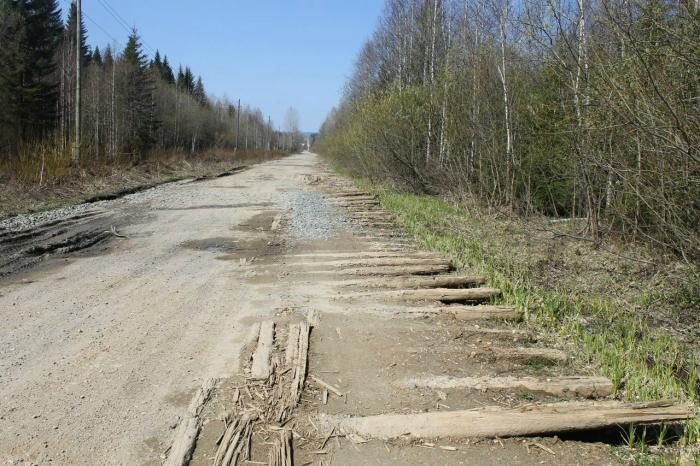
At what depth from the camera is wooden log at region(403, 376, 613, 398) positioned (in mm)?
3631

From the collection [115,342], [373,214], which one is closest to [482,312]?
[115,342]

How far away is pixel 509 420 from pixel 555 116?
7.08 m

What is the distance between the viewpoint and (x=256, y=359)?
4.01 meters

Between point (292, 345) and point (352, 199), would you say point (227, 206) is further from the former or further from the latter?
point (292, 345)

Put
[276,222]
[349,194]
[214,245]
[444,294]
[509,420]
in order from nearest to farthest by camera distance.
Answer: [509,420]
[444,294]
[214,245]
[276,222]
[349,194]

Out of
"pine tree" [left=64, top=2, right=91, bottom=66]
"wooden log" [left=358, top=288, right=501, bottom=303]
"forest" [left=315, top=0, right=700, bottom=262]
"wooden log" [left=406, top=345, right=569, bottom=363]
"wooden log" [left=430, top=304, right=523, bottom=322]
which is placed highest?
"pine tree" [left=64, top=2, right=91, bottom=66]

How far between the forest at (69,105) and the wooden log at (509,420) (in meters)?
14.8

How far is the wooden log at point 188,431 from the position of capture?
2758mm

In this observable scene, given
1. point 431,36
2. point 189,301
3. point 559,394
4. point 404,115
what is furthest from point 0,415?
point 431,36

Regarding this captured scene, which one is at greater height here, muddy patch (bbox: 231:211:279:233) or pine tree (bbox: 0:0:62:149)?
pine tree (bbox: 0:0:62:149)

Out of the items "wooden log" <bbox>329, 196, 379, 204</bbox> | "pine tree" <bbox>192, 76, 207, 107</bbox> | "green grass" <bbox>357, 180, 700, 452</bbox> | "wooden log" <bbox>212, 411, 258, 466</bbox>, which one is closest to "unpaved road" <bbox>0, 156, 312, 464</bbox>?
"wooden log" <bbox>212, 411, 258, 466</bbox>

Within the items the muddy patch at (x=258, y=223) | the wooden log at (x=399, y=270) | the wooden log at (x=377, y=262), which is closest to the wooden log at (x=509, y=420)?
the wooden log at (x=399, y=270)

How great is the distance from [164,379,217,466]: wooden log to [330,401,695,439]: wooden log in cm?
76

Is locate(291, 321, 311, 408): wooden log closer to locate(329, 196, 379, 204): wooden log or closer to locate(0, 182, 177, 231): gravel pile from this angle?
locate(0, 182, 177, 231): gravel pile
